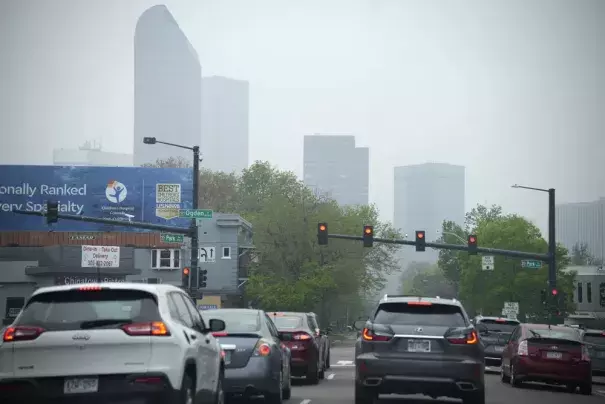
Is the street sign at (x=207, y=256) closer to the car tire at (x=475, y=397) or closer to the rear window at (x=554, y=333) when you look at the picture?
the rear window at (x=554, y=333)

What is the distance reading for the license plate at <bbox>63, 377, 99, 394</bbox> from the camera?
11.4m

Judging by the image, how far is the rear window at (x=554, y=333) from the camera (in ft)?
88.4

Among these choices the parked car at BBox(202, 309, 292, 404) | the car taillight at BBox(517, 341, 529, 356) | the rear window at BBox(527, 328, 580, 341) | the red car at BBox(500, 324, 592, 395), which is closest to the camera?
the parked car at BBox(202, 309, 292, 404)

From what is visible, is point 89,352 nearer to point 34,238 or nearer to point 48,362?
point 48,362

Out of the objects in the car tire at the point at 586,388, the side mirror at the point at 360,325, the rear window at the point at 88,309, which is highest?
the rear window at the point at 88,309

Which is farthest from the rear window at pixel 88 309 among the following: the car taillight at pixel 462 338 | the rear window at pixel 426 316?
the car taillight at pixel 462 338

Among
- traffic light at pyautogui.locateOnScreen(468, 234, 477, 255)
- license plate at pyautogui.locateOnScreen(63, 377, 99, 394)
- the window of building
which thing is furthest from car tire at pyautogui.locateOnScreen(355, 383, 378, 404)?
the window of building

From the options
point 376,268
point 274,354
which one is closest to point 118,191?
point 376,268

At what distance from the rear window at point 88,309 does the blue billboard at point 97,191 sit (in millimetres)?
66281

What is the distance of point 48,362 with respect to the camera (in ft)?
37.5

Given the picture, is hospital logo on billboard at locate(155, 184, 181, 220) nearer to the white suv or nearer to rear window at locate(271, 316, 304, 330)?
rear window at locate(271, 316, 304, 330)

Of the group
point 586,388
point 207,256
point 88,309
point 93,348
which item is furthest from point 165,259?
point 93,348

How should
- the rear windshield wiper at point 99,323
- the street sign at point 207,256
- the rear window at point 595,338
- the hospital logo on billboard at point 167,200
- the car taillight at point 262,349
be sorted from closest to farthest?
the rear windshield wiper at point 99,323, the car taillight at point 262,349, the rear window at point 595,338, the street sign at point 207,256, the hospital logo on billboard at point 167,200

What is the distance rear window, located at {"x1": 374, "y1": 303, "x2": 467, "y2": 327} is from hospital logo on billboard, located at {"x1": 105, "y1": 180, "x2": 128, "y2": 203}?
62598 mm
